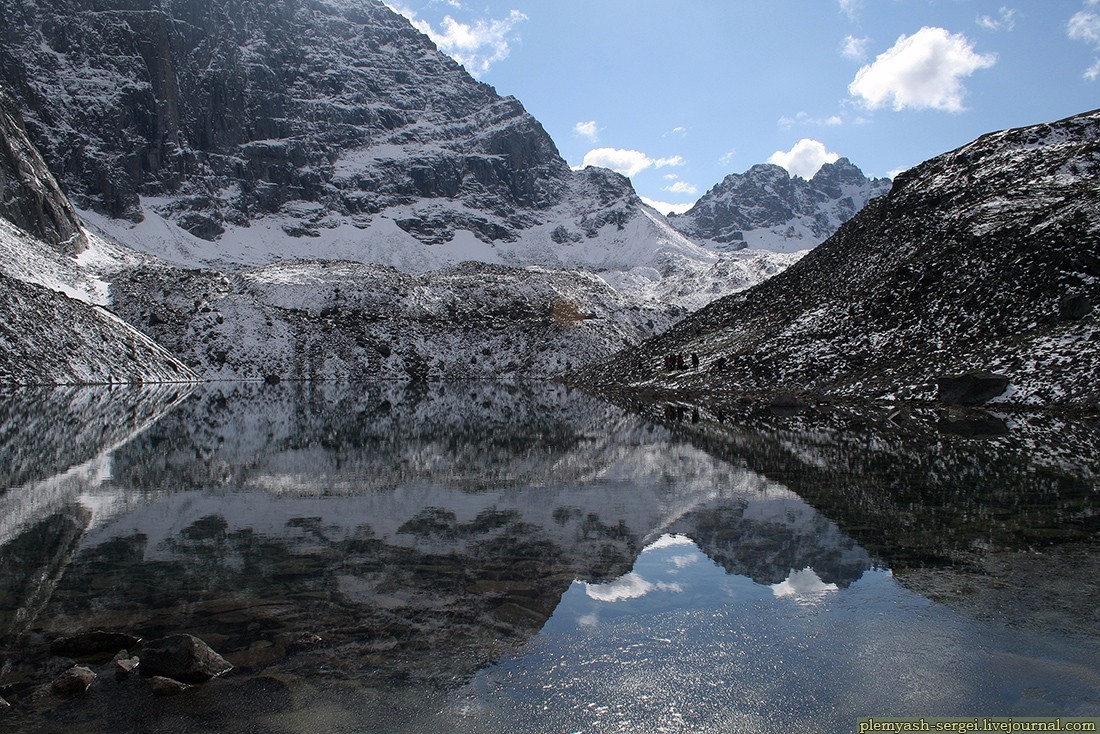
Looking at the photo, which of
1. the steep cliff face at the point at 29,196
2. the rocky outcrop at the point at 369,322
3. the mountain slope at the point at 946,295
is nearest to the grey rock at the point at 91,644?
the mountain slope at the point at 946,295

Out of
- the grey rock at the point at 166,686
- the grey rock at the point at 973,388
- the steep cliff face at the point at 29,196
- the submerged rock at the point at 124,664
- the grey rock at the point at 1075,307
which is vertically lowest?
the submerged rock at the point at 124,664

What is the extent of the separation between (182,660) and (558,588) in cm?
573

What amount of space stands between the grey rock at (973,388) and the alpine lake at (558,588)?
2323 cm

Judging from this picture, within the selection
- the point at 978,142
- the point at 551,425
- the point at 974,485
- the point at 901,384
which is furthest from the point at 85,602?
the point at 978,142

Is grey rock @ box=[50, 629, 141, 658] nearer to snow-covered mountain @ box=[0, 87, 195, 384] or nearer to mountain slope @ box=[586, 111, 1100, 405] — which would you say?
mountain slope @ box=[586, 111, 1100, 405]

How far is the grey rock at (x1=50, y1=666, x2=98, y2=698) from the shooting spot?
7988 mm

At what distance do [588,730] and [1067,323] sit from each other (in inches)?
2270

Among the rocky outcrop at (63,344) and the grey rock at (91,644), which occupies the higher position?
the rocky outcrop at (63,344)

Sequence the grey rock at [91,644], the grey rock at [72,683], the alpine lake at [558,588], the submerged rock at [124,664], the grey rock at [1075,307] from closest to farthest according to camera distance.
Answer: the alpine lake at [558,588] → the grey rock at [72,683] → the submerged rock at [124,664] → the grey rock at [91,644] → the grey rock at [1075,307]

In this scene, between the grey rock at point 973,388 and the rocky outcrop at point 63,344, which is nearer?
the grey rock at point 973,388

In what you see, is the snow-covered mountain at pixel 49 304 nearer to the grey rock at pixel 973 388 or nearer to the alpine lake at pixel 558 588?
the alpine lake at pixel 558 588

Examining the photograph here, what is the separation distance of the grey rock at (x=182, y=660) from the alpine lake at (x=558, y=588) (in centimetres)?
19

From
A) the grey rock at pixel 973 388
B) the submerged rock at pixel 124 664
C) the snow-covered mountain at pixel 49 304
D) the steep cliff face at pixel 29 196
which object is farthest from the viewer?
the steep cliff face at pixel 29 196

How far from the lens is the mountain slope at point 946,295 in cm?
5209
